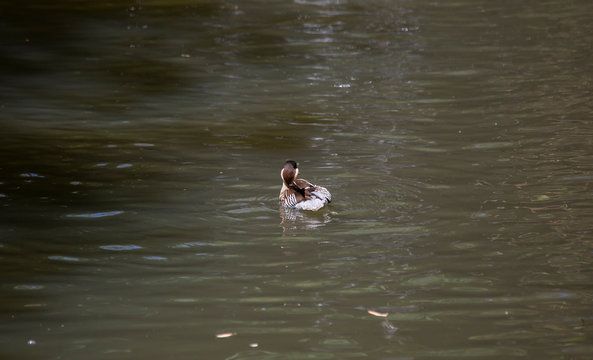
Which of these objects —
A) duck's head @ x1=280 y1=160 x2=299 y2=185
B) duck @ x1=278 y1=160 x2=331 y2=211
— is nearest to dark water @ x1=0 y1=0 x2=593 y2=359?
duck @ x1=278 y1=160 x2=331 y2=211

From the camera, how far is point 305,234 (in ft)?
30.0

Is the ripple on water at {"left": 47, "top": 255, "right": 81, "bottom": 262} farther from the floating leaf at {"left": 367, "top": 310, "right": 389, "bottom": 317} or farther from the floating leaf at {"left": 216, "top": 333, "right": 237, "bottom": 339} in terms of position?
the floating leaf at {"left": 367, "top": 310, "right": 389, "bottom": 317}

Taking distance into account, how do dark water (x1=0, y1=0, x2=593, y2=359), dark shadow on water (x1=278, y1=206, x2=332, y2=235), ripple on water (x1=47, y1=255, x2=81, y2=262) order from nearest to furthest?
dark water (x1=0, y1=0, x2=593, y2=359), ripple on water (x1=47, y1=255, x2=81, y2=262), dark shadow on water (x1=278, y1=206, x2=332, y2=235)

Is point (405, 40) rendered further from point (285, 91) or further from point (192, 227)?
point (192, 227)

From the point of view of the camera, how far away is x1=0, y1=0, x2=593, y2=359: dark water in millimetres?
6996

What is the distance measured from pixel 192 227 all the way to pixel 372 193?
2221 mm

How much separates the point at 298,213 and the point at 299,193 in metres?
0.23

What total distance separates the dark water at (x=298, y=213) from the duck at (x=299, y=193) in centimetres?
17

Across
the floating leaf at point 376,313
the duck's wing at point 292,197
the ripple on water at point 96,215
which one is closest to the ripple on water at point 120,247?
the ripple on water at point 96,215

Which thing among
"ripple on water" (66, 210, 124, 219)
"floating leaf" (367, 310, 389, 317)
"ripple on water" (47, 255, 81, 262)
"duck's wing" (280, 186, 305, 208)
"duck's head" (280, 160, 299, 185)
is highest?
"duck's head" (280, 160, 299, 185)

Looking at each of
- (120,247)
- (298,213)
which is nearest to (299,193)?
(298,213)

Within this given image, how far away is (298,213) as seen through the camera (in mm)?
9758

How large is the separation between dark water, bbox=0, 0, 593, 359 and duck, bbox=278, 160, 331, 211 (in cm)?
17

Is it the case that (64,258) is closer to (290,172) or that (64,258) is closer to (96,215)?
(96,215)
